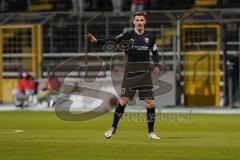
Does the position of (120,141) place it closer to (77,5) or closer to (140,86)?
(140,86)

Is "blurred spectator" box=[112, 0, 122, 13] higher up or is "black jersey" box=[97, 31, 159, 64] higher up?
"blurred spectator" box=[112, 0, 122, 13]

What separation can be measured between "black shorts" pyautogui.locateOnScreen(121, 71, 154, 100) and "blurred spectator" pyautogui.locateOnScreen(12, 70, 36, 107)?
588 inches

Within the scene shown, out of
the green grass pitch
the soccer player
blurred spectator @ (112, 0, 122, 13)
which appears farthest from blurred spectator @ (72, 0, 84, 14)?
the soccer player

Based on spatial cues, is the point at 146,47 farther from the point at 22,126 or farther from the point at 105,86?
the point at 105,86

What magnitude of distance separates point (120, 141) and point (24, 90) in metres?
16.3

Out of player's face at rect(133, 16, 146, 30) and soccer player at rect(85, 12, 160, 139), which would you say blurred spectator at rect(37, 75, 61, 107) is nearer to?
soccer player at rect(85, 12, 160, 139)

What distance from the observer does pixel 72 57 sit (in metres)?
30.8

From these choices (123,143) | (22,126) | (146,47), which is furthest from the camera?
(22,126)

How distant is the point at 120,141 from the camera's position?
1461cm

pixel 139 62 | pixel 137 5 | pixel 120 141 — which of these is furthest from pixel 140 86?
pixel 137 5

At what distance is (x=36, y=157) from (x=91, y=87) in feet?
A: 57.9

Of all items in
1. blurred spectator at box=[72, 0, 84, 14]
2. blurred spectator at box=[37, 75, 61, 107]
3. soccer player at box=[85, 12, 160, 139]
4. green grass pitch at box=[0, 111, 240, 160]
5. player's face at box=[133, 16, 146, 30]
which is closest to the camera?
green grass pitch at box=[0, 111, 240, 160]

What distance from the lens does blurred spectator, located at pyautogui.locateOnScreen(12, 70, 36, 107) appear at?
98.0ft

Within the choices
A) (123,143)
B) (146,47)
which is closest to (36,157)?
(123,143)
